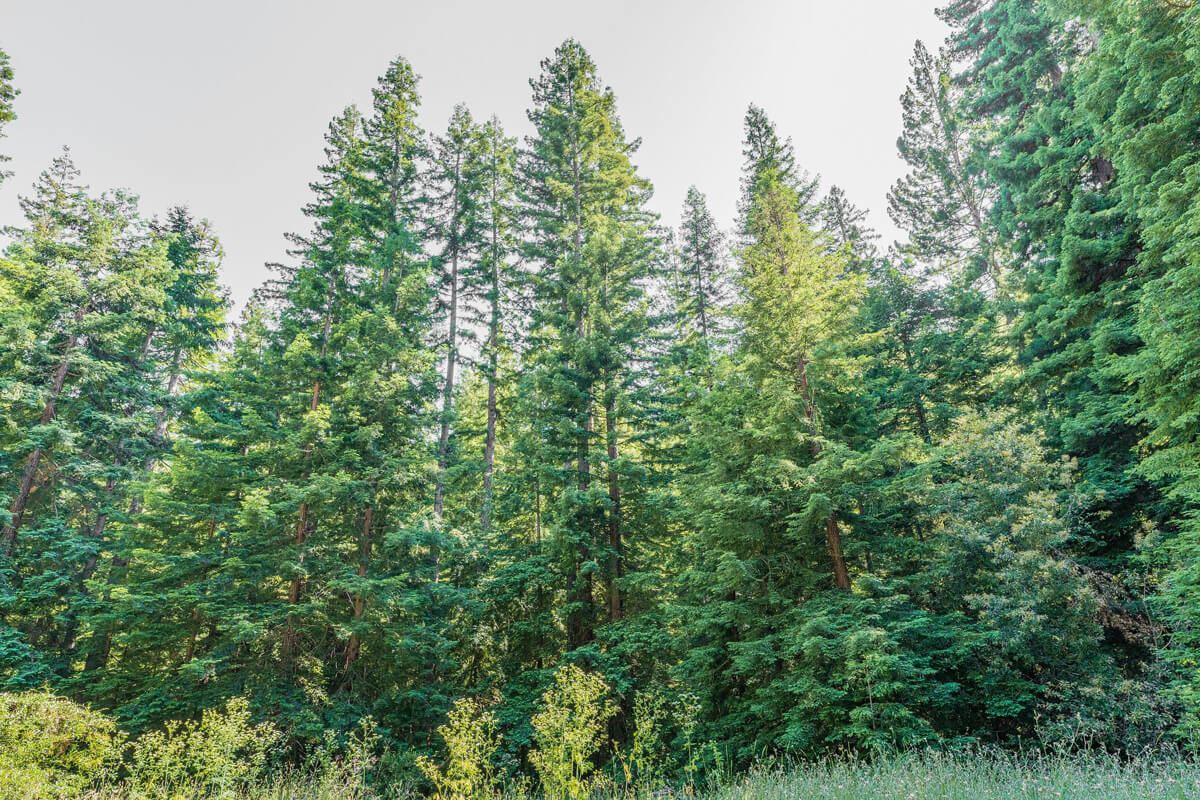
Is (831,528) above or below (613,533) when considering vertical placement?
below

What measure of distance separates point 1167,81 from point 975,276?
962cm

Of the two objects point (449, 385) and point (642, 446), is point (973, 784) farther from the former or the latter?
point (449, 385)

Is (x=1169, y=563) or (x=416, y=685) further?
(x=416, y=685)

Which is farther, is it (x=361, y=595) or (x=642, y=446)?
(x=642, y=446)

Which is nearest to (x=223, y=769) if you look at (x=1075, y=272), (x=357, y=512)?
(x=357, y=512)

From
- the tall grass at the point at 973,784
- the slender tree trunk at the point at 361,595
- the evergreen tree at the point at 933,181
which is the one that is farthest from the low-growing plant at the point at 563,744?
the evergreen tree at the point at 933,181

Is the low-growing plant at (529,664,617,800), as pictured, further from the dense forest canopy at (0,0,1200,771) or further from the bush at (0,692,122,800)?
the bush at (0,692,122,800)

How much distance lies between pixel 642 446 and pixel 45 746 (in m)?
14.1

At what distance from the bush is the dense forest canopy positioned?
2.78 m

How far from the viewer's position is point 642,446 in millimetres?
16844

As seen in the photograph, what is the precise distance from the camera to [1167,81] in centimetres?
805

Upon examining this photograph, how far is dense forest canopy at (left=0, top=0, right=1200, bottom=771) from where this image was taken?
28.6ft

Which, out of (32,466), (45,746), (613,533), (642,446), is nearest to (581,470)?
A: (613,533)

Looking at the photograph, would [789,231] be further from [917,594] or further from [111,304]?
[111,304]
